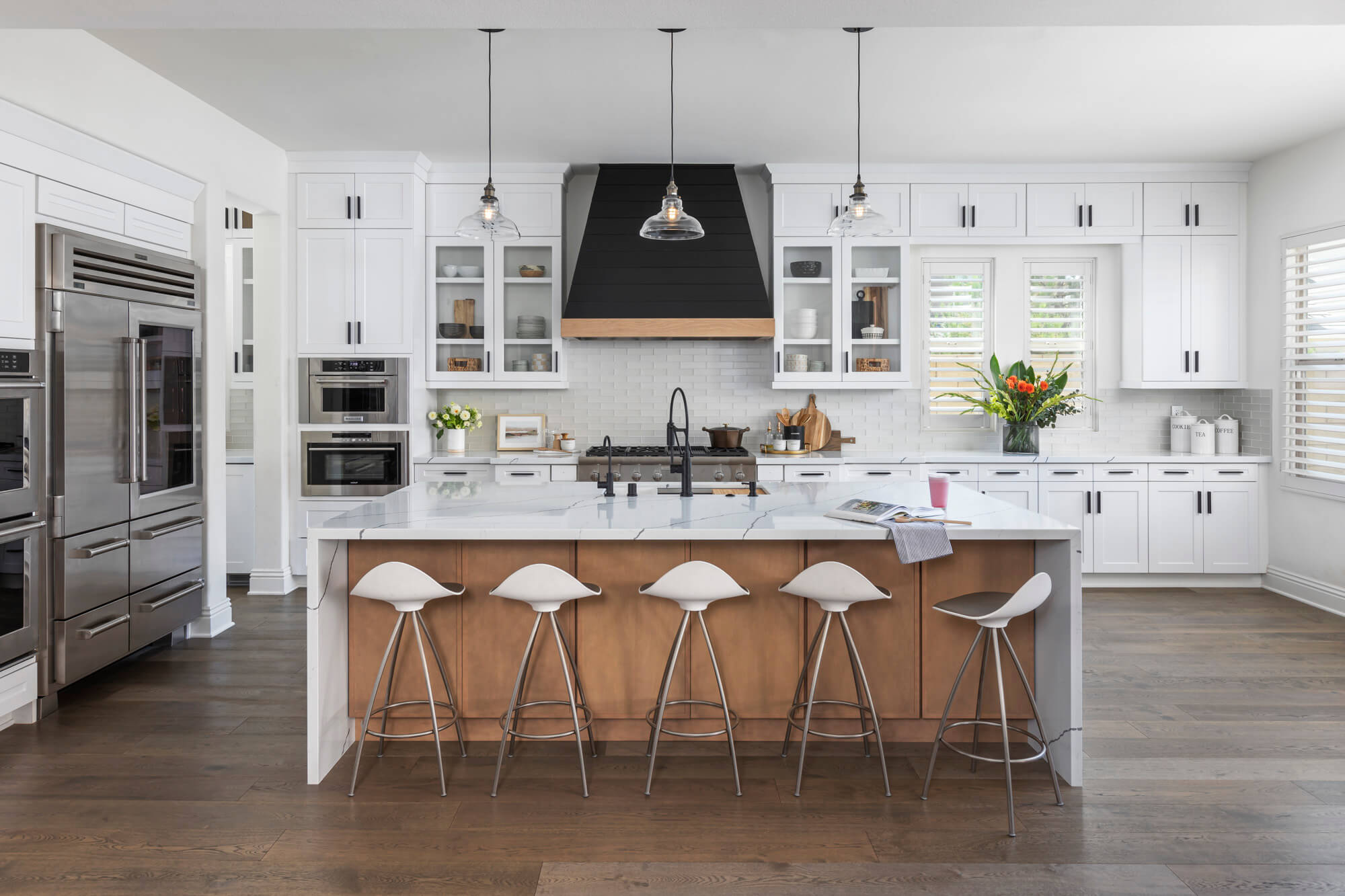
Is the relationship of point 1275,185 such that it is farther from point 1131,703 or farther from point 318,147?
point 318,147

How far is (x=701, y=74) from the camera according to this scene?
14.1 ft

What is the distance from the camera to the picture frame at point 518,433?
6.14 metres

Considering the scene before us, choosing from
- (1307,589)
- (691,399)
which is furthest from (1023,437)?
(691,399)

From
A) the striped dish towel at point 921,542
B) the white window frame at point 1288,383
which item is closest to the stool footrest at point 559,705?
the striped dish towel at point 921,542

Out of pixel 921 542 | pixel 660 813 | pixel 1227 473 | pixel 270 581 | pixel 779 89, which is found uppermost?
pixel 779 89

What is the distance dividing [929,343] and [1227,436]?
215 cm

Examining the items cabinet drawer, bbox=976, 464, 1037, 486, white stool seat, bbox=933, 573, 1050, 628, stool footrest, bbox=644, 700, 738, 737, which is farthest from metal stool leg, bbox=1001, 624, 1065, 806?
cabinet drawer, bbox=976, 464, 1037, 486

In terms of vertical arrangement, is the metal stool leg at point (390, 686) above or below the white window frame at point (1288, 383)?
below

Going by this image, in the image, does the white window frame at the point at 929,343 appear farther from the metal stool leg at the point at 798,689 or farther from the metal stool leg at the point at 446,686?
the metal stool leg at the point at 446,686

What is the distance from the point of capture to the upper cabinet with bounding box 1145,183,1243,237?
5965 mm

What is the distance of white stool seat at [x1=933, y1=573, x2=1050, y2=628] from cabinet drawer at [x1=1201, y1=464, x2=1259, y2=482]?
3787 mm

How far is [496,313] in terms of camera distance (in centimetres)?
596

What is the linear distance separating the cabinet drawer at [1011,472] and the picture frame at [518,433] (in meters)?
3.12

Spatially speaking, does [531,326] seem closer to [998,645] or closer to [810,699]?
[810,699]
